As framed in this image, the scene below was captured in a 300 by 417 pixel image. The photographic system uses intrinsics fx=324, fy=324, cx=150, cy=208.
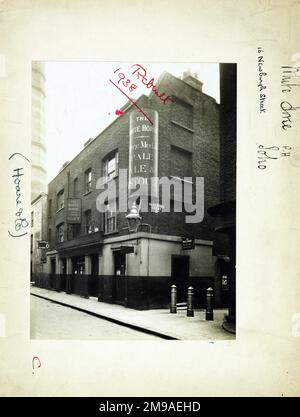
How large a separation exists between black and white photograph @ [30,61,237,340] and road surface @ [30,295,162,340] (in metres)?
0.02

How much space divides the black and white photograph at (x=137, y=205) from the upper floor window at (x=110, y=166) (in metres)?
0.05

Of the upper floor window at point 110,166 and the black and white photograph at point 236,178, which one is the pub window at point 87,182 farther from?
the black and white photograph at point 236,178

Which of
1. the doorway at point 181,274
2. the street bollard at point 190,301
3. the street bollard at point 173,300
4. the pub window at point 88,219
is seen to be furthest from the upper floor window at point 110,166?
the street bollard at point 190,301

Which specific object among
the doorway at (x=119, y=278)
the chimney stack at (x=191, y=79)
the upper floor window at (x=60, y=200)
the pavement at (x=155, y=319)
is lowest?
the pavement at (x=155, y=319)

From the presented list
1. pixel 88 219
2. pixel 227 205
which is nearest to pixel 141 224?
pixel 88 219

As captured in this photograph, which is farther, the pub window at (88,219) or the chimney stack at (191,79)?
the pub window at (88,219)

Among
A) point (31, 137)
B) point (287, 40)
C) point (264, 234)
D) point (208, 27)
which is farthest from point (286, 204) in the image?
point (31, 137)

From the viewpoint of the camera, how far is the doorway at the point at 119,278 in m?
7.14

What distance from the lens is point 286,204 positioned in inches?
167

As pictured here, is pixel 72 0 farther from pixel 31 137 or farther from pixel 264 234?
pixel 264 234

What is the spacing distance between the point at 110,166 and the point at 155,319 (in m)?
2.95

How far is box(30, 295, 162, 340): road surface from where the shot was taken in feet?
14.6

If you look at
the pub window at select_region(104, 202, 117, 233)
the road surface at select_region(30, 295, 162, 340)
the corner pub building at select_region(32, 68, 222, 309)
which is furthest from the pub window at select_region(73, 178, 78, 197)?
the road surface at select_region(30, 295, 162, 340)

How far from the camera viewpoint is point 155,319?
5684 millimetres
